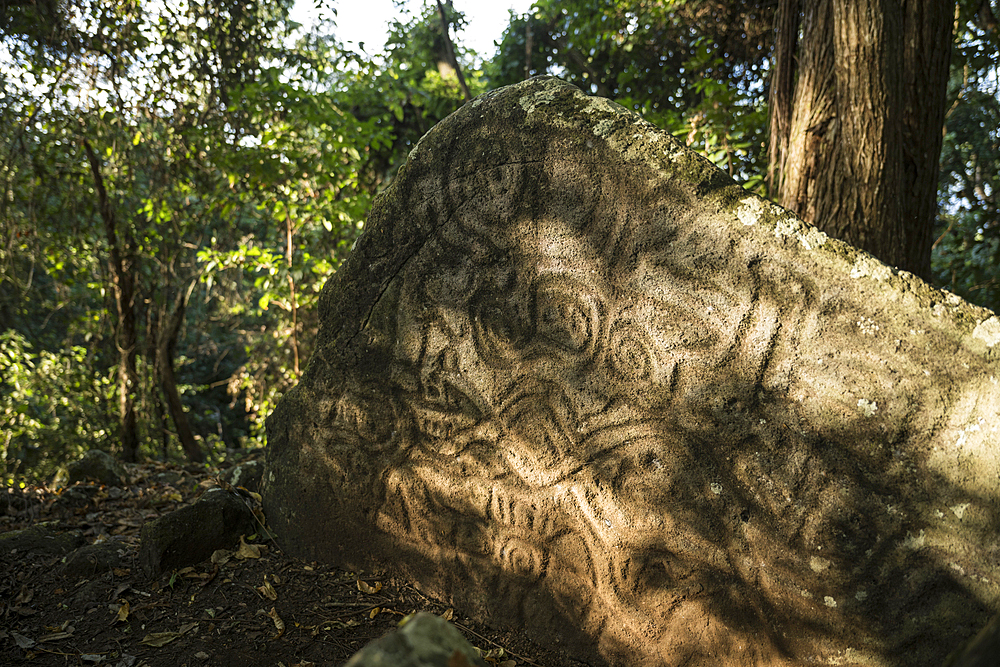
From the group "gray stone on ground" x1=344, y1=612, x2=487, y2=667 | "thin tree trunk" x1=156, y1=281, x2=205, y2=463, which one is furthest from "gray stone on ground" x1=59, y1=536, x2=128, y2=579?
"thin tree trunk" x1=156, y1=281, x2=205, y2=463

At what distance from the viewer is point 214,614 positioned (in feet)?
6.97

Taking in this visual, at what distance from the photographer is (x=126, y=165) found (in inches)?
192

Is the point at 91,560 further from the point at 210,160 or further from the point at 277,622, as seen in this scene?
the point at 210,160

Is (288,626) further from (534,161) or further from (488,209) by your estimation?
(534,161)

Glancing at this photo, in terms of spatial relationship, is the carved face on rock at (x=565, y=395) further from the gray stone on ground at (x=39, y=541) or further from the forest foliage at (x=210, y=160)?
the forest foliage at (x=210, y=160)

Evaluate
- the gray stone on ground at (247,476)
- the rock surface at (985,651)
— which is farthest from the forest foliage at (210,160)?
the rock surface at (985,651)

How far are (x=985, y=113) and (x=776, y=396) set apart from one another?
7.53m

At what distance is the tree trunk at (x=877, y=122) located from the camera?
2.59 m

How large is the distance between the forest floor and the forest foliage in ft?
Answer: 7.06

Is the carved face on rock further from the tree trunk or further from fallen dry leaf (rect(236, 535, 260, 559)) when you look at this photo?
the tree trunk

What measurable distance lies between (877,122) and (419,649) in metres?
2.66

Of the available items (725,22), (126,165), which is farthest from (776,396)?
(126,165)

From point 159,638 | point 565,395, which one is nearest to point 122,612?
point 159,638

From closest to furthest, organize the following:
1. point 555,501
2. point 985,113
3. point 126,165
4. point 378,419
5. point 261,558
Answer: point 555,501 → point 378,419 → point 261,558 → point 126,165 → point 985,113
